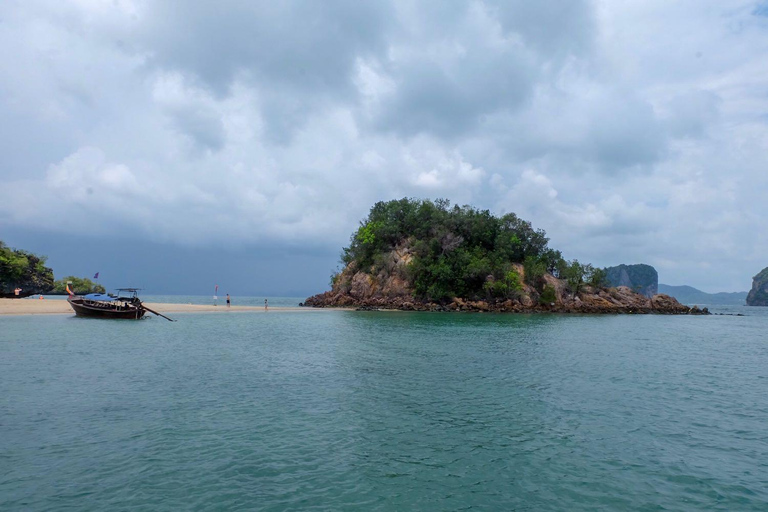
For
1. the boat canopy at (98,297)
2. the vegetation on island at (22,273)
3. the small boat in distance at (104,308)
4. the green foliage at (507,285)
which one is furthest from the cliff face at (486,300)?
the vegetation on island at (22,273)

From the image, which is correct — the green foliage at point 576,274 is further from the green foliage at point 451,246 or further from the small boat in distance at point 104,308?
the small boat in distance at point 104,308

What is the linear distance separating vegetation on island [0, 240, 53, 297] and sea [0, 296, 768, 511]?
91.4 metres

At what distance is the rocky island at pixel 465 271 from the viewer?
91062mm

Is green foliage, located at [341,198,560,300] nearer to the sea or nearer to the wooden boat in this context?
the wooden boat

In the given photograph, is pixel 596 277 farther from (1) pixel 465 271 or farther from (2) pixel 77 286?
(2) pixel 77 286

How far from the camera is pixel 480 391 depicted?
2172 cm

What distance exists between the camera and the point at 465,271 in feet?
299

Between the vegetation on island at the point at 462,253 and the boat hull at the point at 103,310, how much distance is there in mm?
53154

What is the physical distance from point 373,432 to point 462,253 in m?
79.4

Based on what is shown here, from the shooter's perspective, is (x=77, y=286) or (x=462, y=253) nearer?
(x=462, y=253)

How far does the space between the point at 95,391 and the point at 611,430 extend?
21.5m

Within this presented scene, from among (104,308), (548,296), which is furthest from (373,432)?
(548,296)

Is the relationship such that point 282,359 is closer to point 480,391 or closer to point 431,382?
point 431,382

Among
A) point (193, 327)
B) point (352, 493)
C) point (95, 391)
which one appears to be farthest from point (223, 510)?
point (193, 327)
